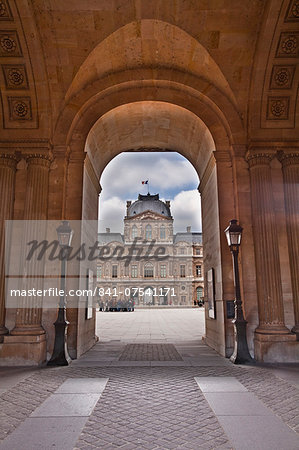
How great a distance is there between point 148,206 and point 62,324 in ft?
208

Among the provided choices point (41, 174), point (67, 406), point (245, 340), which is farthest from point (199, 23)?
point (67, 406)

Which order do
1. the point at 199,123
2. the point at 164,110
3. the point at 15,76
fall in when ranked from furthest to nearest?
the point at 164,110 → the point at 199,123 → the point at 15,76

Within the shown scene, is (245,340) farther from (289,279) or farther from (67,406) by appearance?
(67,406)

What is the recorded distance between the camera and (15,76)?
10.0 metres

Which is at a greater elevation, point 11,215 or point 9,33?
point 9,33

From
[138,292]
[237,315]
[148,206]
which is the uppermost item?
[148,206]

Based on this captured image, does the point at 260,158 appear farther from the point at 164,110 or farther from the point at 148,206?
the point at 148,206

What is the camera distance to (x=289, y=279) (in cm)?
964

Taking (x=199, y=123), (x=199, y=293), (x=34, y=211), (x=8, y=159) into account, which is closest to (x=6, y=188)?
(x=8, y=159)

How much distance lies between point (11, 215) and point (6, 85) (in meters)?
3.85

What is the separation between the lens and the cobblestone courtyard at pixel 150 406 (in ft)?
13.1

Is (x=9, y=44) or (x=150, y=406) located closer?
(x=150, y=406)

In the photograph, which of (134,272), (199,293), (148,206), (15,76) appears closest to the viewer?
(15,76)

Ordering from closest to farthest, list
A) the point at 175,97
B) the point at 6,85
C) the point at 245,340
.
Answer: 1. the point at 245,340
2. the point at 6,85
3. the point at 175,97
